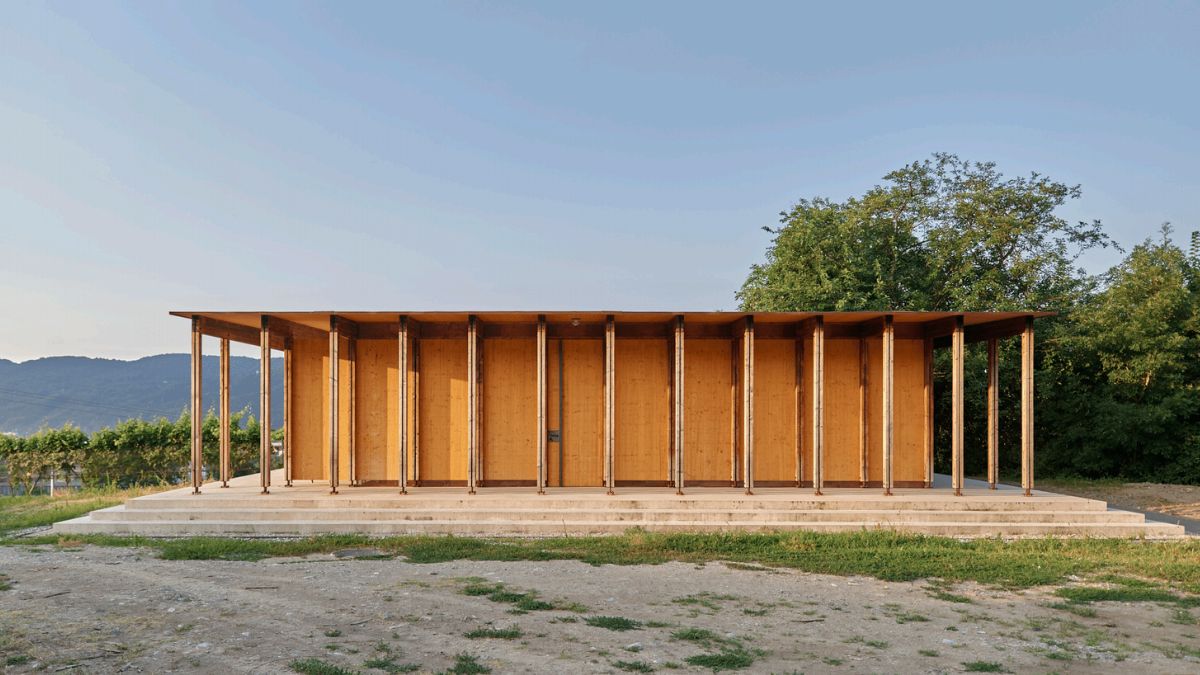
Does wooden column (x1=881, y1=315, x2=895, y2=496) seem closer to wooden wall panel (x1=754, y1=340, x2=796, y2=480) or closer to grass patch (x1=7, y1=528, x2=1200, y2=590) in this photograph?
wooden wall panel (x1=754, y1=340, x2=796, y2=480)

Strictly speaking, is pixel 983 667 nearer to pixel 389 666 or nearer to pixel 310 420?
pixel 389 666

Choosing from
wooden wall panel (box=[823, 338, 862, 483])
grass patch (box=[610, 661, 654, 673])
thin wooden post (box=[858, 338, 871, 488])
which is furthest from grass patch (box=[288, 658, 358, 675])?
thin wooden post (box=[858, 338, 871, 488])

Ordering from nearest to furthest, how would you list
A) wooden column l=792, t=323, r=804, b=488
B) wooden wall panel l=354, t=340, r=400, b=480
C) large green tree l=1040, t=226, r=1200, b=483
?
wooden column l=792, t=323, r=804, b=488 → wooden wall panel l=354, t=340, r=400, b=480 → large green tree l=1040, t=226, r=1200, b=483

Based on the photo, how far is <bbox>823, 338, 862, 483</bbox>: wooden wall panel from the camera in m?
14.7

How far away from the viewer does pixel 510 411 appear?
1475cm

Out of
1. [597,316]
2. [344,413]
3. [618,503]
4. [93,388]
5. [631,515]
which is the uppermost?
[597,316]

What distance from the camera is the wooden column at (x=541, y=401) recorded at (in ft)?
43.4

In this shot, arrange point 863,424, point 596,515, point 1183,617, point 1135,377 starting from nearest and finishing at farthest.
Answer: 1. point 1183,617
2. point 596,515
3. point 863,424
4. point 1135,377

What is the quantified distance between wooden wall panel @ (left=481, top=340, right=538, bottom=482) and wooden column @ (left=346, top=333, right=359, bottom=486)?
2455 mm

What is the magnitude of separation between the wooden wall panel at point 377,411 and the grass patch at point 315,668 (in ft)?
30.2

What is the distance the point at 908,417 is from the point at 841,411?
1.30m

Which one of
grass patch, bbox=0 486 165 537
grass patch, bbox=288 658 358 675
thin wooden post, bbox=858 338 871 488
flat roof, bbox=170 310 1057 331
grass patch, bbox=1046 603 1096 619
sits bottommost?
grass patch, bbox=0 486 165 537

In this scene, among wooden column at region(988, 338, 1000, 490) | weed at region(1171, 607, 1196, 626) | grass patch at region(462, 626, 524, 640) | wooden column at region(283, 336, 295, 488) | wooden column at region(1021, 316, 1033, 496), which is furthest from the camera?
wooden column at region(283, 336, 295, 488)

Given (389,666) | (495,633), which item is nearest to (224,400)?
(495,633)
